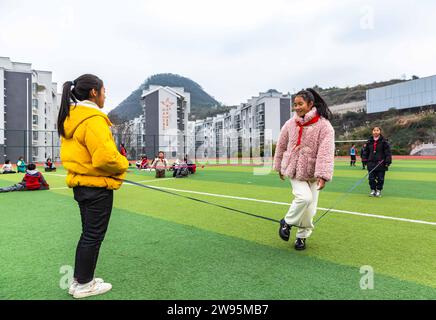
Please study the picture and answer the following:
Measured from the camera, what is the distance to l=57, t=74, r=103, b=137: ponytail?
2.72m

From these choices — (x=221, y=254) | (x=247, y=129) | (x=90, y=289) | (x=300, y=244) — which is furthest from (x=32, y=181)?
(x=247, y=129)

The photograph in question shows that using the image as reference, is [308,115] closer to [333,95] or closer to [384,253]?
[384,253]

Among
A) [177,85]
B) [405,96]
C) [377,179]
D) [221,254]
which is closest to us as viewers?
[221,254]

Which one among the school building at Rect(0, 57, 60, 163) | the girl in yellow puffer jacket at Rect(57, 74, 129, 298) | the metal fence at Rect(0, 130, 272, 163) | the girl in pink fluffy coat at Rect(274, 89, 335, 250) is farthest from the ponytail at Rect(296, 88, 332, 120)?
the school building at Rect(0, 57, 60, 163)

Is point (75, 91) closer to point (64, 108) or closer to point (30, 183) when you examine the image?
point (64, 108)

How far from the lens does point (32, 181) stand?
10.1 metres

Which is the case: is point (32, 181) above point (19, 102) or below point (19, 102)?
below

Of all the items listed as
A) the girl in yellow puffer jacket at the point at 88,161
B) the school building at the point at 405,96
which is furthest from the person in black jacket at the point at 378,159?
the school building at the point at 405,96

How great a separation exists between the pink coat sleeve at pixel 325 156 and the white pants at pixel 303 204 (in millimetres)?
241

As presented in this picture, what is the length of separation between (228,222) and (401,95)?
257 feet

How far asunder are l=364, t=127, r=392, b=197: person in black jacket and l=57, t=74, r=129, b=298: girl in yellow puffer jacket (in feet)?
24.4

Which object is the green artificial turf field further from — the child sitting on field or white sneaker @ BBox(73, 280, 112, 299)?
the child sitting on field

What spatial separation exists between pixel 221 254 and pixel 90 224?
167cm

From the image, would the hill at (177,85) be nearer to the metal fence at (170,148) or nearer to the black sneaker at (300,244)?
the metal fence at (170,148)
